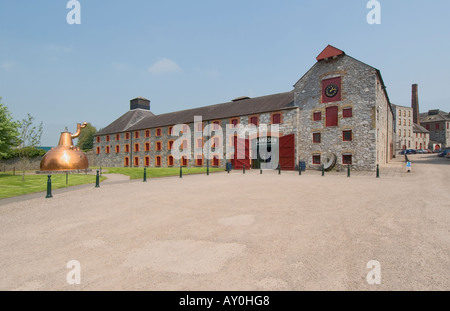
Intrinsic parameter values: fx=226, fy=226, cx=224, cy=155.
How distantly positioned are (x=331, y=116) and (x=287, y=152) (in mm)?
5581

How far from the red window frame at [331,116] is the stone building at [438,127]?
64756mm

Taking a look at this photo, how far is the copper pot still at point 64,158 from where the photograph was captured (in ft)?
67.9

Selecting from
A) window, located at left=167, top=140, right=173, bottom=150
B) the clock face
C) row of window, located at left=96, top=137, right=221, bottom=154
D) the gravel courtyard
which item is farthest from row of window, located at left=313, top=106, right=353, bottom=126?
window, located at left=167, top=140, right=173, bottom=150

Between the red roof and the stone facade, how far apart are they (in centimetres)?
49

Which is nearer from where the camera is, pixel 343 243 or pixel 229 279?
pixel 229 279

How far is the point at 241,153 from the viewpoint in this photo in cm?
2694

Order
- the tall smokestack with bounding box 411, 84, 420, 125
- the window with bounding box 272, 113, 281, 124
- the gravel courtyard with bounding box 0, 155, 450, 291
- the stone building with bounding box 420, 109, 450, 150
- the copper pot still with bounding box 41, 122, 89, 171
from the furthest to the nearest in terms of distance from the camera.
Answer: the stone building with bounding box 420, 109, 450, 150
the tall smokestack with bounding box 411, 84, 420, 125
the window with bounding box 272, 113, 281, 124
the copper pot still with bounding box 41, 122, 89, 171
the gravel courtyard with bounding box 0, 155, 450, 291

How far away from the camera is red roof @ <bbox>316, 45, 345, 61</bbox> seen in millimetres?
21717

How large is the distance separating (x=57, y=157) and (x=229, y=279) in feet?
77.5

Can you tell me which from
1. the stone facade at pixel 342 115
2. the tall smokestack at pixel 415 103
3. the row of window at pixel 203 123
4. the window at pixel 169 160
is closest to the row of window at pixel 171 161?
the window at pixel 169 160

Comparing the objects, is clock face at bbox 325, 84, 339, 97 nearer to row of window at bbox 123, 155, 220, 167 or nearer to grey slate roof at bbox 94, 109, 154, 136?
row of window at bbox 123, 155, 220, 167

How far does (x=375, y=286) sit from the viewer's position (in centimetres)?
290
